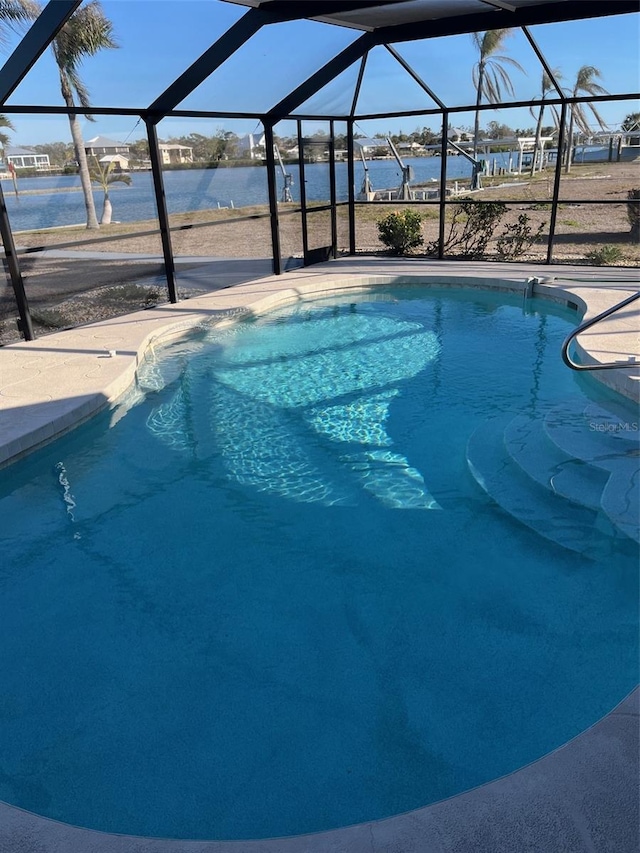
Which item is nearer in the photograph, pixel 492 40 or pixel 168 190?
pixel 492 40

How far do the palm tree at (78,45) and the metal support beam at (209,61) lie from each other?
111 cm

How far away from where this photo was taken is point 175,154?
13516 mm

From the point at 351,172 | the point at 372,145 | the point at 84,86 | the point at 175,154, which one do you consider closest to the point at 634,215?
the point at 372,145

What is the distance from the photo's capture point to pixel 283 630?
3.32 metres

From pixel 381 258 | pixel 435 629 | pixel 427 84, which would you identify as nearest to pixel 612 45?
pixel 427 84

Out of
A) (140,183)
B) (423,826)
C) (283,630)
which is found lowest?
(283,630)

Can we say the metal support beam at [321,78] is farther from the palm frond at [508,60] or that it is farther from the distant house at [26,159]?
the distant house at [26,159]

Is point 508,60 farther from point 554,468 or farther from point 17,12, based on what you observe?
point 554,468

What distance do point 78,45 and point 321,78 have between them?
3.56 metres

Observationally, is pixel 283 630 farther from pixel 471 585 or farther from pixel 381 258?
pixel 381 258

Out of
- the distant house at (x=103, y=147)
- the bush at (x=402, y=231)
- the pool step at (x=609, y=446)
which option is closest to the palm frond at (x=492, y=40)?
the bush at (x=402, y=231)

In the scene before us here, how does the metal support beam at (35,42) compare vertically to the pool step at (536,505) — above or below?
above

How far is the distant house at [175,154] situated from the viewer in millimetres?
13203

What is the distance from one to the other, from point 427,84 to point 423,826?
10.8 m
